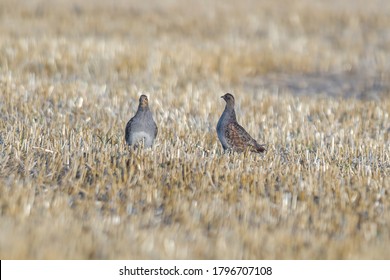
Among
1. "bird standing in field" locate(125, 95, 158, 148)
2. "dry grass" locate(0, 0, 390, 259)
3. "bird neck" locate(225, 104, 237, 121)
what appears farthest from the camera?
"bird neck" locate(225, 104, 237, 121)

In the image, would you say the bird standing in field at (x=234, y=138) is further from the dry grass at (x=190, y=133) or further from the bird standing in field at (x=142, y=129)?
the bird standing in field at (x=142, y=129)

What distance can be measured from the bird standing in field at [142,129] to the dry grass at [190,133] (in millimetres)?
288

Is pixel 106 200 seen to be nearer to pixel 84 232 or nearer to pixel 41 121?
pixel 84 232

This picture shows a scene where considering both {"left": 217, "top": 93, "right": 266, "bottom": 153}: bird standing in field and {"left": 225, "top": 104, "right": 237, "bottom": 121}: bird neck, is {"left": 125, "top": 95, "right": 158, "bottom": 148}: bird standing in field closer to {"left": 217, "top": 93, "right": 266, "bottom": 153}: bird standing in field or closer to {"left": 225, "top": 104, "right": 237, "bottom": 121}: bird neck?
{"left": 217, "top": 93, "right": 266, "bottom": 153}: bird standing in field

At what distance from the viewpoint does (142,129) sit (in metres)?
8.67

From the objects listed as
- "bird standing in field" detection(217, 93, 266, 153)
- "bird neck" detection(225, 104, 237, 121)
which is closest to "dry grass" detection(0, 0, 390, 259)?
"bird standing in field" detection(217, 93, 266, 153)

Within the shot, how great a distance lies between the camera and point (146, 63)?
16891 millimetres

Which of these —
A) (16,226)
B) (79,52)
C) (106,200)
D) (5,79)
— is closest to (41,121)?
(5,79)

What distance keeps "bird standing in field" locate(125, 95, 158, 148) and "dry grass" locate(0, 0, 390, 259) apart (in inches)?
11.3

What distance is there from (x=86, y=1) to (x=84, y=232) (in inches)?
731

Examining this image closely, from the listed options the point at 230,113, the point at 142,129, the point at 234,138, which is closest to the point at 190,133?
the point at 230,113

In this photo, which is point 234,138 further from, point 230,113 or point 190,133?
point 190,133

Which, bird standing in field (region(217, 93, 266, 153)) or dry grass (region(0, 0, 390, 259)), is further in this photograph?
bird standing in field (region(217, 93, 266, 153))

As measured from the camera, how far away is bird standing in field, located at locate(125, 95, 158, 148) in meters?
8.63
